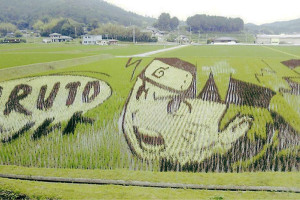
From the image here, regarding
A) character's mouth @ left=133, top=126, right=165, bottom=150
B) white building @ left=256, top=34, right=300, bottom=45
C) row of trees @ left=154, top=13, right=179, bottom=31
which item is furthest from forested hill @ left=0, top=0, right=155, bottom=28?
character's mouth @ left=133, top=126, right=165, bottom=150

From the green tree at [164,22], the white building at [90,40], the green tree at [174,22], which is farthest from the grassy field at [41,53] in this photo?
the green tree at [174,22]

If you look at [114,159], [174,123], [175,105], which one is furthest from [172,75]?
[114,159]

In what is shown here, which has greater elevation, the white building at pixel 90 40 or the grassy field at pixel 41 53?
the white building at pixel 90 40

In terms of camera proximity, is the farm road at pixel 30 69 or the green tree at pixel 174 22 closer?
the farm road at pixel 30 69

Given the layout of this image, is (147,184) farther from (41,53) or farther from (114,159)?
(41,53)

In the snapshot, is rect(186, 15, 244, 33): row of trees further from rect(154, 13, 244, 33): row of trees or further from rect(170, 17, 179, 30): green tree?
rect(170, 17, 179, 30): green tree

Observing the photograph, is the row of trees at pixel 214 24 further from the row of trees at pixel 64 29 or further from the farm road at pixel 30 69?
the farm road at pixel 30 69
